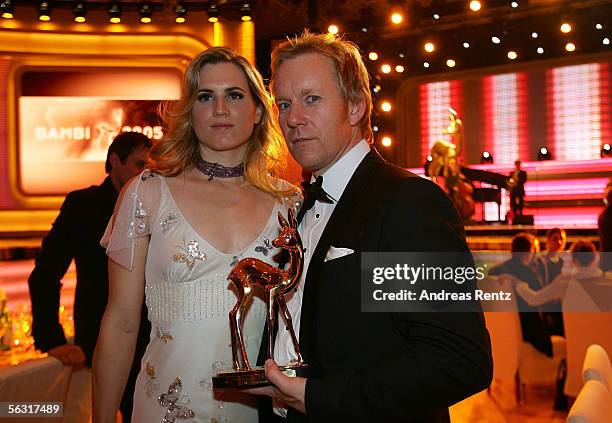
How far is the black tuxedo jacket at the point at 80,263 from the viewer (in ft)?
9.52

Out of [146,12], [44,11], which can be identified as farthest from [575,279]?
[44,11]

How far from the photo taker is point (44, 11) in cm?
519

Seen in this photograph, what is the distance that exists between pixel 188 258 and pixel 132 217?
7.3 inches

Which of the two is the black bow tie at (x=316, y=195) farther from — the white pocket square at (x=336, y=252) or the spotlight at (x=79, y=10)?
the spotlight at (x=79, y=10)

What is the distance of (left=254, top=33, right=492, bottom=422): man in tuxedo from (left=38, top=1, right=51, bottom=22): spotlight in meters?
4.12

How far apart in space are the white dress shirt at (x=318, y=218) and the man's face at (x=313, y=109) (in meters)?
0.03

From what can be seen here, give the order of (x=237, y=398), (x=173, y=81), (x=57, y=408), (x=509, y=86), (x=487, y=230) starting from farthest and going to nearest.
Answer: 1. (x=509, y=86)
2. (x=487, y=230)
3. (x=173, y=81)
4. (x=57, y=408)
5. (x=237, y=398)

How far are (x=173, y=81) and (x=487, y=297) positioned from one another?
9.63 ft

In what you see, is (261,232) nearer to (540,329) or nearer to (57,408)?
(57,408)

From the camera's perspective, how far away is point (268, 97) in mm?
1979

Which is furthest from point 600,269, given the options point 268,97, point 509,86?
point 509,86

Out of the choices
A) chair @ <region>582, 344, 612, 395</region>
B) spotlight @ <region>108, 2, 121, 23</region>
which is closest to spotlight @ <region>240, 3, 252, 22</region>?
spotlight @ <region>108, 2, 121, 23</region>

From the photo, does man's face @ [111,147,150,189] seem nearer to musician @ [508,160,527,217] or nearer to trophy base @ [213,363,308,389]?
trophy base @ [213,363,308,389]

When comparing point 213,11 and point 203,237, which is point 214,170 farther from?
point 213,11
